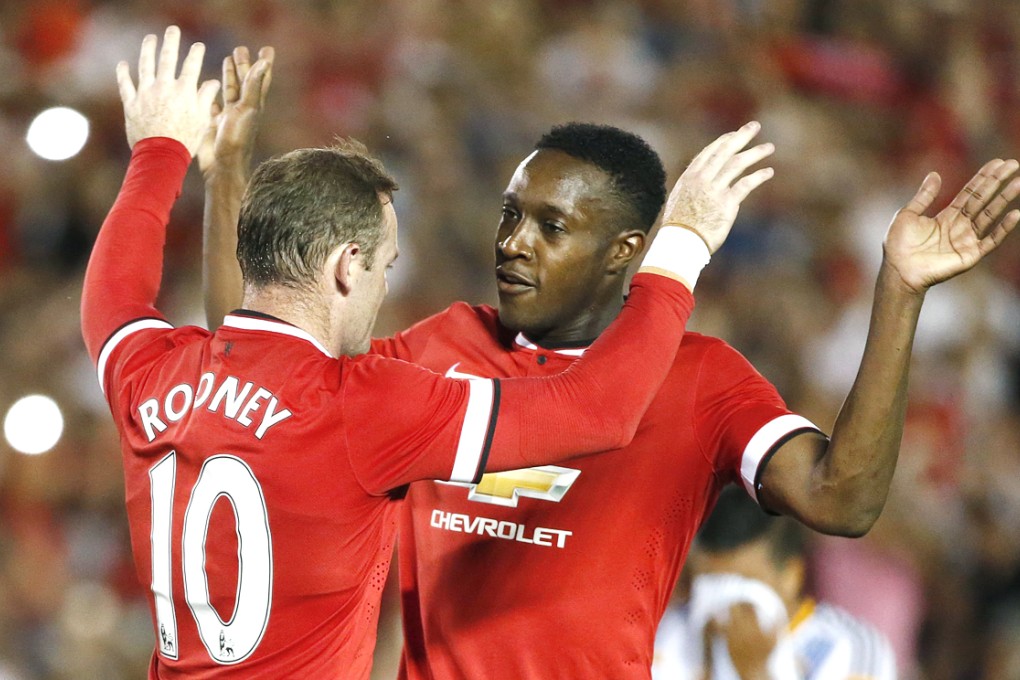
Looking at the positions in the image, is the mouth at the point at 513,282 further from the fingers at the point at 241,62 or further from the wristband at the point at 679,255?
the fingers at the point at 241,62

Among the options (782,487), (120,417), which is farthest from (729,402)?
(120,417)

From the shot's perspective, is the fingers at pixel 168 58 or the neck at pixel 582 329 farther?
the fingers at pixel 168 58

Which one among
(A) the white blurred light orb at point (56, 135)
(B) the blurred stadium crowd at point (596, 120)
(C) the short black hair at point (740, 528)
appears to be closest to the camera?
(C) the short black hair at point (740, 528)

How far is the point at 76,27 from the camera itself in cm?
592

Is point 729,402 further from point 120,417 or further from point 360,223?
point 120,417

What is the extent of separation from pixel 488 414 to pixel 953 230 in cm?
90

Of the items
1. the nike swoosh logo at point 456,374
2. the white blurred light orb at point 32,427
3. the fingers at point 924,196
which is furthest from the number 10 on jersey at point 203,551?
the white blurred light orb at point 32,427

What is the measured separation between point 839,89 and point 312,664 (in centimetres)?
464

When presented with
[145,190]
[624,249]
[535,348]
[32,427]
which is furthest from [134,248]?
[32,427]

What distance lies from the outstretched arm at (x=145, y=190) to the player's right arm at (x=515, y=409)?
2.04 ft

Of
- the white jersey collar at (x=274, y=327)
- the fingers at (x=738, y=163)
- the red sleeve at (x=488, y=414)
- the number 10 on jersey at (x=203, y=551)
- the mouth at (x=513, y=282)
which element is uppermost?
the fingers at (x=738, y=163)

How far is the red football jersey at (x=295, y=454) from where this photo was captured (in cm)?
204

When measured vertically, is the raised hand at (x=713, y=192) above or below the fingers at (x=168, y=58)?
below

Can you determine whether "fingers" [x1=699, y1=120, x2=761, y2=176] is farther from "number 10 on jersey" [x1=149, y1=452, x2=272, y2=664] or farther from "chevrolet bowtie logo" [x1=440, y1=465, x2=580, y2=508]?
"number 10 on jersey" [x1=149, y1=452, x2=272, y2=664]
